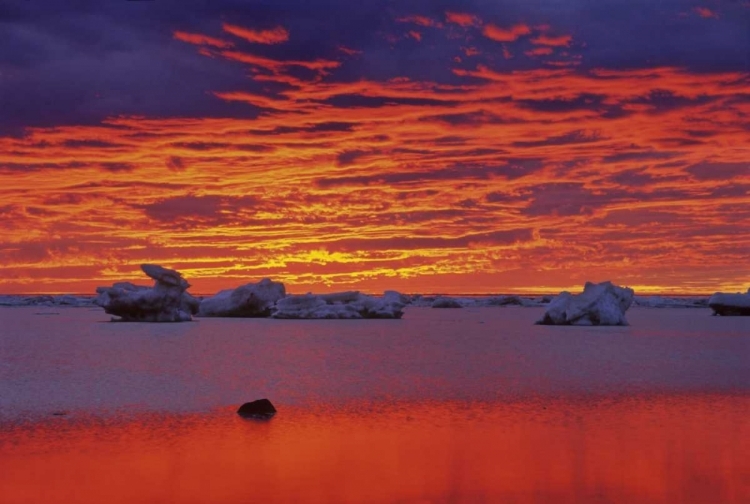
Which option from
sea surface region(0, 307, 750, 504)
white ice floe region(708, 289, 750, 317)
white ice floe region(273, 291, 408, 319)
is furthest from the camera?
white ice floe region(708, 289, 750, 317)

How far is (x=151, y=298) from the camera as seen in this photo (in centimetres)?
5175

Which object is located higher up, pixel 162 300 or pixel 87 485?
pixel 162 300

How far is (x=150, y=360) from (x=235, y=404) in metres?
11.2

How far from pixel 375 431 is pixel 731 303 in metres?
66.0

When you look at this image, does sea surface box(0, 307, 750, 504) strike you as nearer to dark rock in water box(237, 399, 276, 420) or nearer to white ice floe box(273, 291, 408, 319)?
dark rock in water box(237, 399, 276, 420)

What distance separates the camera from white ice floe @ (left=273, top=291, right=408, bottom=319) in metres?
65.5

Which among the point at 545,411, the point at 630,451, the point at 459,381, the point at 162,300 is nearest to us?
the point at 630,451


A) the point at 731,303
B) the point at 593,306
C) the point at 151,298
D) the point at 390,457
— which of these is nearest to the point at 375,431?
the point at 390,457

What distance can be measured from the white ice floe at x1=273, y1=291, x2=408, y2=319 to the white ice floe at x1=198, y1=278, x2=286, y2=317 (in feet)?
3.51

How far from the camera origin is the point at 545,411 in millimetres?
16281

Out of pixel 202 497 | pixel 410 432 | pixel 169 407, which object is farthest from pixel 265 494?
pixel 169 407

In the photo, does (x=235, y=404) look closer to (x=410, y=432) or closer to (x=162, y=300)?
(x=410, y=432)

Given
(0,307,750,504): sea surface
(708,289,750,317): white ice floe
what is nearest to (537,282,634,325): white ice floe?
(708,289,750,317): white ice floe

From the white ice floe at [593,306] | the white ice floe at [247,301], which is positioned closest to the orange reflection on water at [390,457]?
the white ice floe at [593,306]
